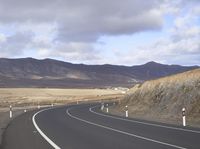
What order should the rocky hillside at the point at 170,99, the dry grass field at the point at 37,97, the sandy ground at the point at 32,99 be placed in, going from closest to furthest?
1. the rocky hillside at the point at 170,99
2. the sandy ground at the point at 32,99
3. the dry grass field at the point at 37,97

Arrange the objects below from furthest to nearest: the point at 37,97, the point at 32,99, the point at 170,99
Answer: the point at 37,97
the point at 32,99
the point at 170,99

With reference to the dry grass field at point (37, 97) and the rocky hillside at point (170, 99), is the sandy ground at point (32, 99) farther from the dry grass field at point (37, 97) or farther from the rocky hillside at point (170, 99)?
the rocky hillside at point (170, 99)

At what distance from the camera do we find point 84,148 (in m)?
16.2

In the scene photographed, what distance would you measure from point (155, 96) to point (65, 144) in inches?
1125

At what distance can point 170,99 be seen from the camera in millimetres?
40750

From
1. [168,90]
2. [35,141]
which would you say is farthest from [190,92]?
[35,141]

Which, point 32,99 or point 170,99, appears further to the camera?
point 32,99

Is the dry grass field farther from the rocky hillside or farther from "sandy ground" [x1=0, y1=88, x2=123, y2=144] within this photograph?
the rocky hillside

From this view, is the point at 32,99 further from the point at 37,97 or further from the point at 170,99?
the point at 170,99

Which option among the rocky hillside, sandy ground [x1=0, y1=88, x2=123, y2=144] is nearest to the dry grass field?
sandy ground [x1=0, y1=88, x2=123, y2=144]

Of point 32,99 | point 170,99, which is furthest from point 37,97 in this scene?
point 170,99

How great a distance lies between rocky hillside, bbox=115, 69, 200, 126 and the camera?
3444 cm

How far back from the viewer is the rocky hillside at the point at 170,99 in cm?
3444

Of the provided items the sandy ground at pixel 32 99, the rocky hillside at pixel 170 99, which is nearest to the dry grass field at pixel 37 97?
the sandy ground at pixel 32 99
